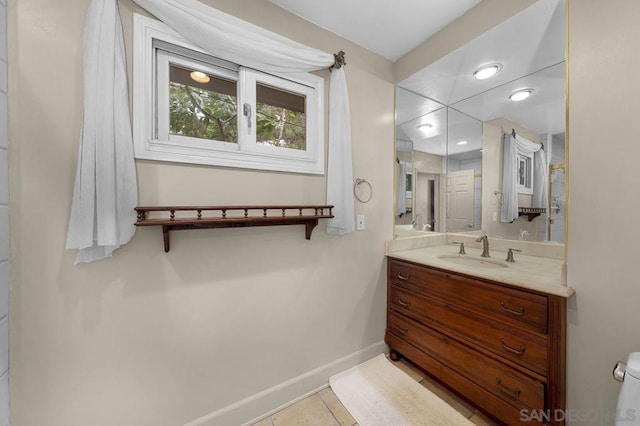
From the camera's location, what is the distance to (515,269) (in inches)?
52.2

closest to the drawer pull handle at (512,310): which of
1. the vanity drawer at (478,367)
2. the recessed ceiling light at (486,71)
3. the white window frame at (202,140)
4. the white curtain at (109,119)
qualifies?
the vanity drawer at (478,367)

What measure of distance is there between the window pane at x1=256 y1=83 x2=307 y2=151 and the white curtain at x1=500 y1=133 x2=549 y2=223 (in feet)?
5.11

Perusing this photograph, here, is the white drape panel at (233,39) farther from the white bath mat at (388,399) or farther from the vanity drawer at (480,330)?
the white bath mat at (388,399)

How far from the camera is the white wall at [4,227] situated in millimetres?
→ 827

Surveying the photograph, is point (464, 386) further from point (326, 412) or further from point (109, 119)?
point (109, 119)

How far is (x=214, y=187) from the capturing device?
47.7 inches

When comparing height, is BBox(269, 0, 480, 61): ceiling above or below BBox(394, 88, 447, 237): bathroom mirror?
above

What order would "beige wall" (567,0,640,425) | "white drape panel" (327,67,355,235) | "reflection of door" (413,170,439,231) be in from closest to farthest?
1. "beige wall" (567,0,640,425)
2. "white drape panel" (327,67,355,235)
3. "reflection of door" (413,170,439,231)

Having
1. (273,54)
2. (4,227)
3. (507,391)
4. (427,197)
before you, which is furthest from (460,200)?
(4,227)

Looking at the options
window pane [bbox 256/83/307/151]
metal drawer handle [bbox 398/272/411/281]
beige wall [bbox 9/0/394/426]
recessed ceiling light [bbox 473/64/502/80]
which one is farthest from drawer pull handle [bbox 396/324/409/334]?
recessed ceiling light [bbox 473/64/502/80]

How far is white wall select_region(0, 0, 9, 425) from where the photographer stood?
83 centimetres

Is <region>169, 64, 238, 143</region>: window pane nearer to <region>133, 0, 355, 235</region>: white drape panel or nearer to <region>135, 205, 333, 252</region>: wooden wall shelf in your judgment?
<region>133, 0, 355, 235</region>: white drape panel

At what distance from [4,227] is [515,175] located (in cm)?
279

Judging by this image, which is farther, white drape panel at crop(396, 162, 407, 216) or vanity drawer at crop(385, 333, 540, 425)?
white drape panel at crop(396, 162, 407, 216)
